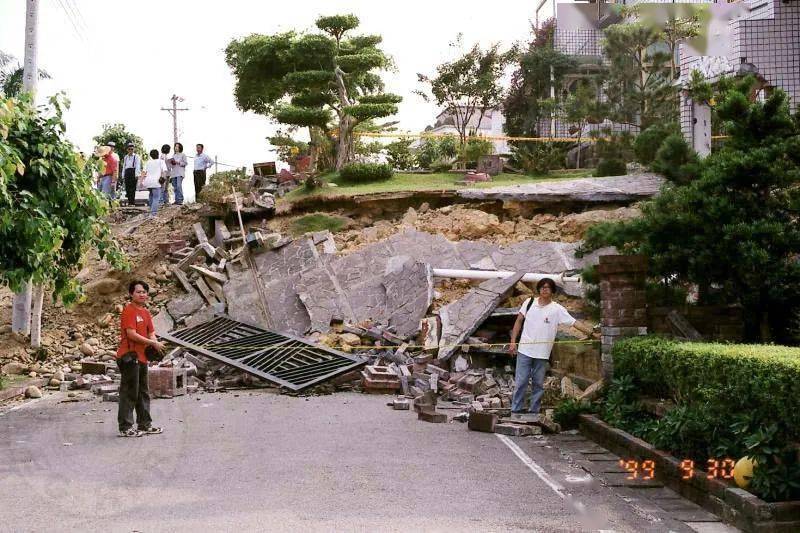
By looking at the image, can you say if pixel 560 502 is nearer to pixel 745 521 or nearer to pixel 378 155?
pixel 745 521

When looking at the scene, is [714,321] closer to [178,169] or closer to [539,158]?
[539,158]

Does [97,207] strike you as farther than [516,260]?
No

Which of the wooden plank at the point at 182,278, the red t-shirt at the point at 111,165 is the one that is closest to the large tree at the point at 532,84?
the red t-shirt at the point at 111,165

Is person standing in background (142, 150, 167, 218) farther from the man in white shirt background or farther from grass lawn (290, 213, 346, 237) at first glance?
grass lawn (290, 213, 346, 237)

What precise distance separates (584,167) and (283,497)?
28.0 metres

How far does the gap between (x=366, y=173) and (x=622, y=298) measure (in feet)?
60.6

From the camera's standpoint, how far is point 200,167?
1117 inches

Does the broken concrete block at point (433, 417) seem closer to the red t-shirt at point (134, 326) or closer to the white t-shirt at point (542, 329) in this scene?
the white t-shirt at point (542, 329)

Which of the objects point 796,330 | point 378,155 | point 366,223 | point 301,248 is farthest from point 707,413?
point 378,155

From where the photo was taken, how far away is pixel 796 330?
10922mm

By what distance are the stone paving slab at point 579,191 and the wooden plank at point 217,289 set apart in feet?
24.2

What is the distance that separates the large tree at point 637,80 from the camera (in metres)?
29.6

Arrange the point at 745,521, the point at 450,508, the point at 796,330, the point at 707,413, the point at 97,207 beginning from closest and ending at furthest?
the point at 745,521, the point at 450,508, the point at 707,413, the point at 796,330, the point at 97,207

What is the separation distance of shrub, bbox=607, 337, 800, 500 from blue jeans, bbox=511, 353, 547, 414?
6.55ft
